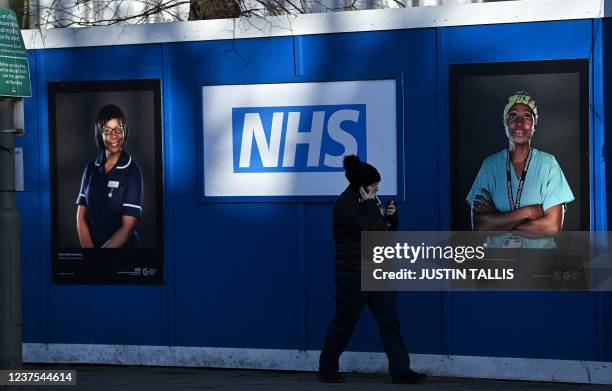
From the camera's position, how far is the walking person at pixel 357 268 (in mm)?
7910

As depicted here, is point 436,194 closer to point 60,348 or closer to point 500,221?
point 500,221

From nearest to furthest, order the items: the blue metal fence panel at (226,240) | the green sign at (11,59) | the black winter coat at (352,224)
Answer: the green sign at (11,59) → the black winter coat at (352,224) → the blue metal fence panel at (226,240)

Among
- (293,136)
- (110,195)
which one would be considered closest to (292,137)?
(293,136)

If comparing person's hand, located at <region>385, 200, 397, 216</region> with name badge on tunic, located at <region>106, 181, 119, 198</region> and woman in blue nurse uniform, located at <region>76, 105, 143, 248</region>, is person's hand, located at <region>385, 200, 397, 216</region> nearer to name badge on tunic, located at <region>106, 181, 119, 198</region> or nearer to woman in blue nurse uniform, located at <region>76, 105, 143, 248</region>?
woman in blue nurse uniform, located at <region>76, 105, 143, 248</region>

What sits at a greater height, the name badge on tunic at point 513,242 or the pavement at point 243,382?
the name badge on tunic at point 513,242

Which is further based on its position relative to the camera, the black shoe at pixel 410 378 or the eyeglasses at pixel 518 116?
the eyeglasses at pixel 518 116

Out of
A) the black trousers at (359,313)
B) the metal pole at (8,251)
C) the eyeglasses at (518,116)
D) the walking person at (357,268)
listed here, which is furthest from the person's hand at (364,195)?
the metal pole at (8,251)

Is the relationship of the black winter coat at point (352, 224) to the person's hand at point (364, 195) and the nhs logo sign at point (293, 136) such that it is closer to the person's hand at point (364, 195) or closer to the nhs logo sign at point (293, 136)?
the person's hand at point (364, 195)

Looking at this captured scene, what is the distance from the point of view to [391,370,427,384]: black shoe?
8.09 metres

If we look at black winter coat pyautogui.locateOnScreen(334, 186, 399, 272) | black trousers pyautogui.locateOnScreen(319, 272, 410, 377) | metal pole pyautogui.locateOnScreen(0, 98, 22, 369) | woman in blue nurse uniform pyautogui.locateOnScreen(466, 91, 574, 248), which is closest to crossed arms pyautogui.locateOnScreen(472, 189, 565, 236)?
woman in blue nurse uniform pyautogui.locateOnScreen(466, 91, 574, 248)

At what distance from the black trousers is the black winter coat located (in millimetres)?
103

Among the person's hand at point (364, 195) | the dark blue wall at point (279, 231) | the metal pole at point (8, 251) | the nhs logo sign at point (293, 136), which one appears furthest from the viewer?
the nhs logo sign at point (293, 136)

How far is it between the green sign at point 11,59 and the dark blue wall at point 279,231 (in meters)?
2.26

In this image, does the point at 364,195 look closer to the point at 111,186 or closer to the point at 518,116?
the point at 518,116
